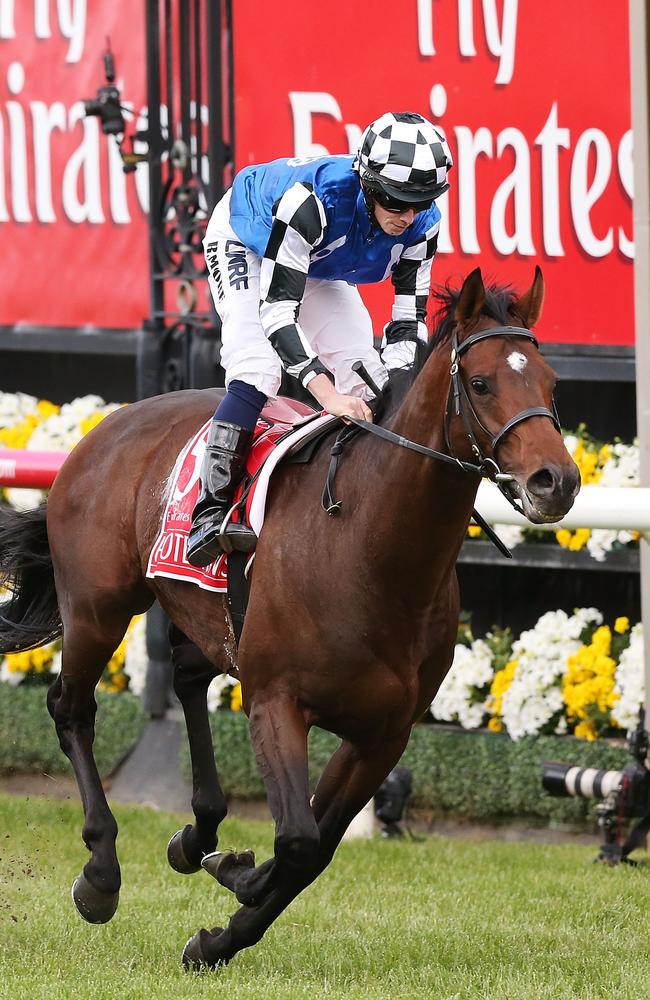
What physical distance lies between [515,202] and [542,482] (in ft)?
12.8

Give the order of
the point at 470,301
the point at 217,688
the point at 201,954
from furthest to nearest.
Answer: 1. the point at 217,688
2. the point at 201,954
3. the point at 470,301

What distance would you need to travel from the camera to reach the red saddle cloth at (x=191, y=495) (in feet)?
15.3

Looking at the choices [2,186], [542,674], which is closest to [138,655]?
[542,674]

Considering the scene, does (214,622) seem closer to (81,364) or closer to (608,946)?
(608,946)

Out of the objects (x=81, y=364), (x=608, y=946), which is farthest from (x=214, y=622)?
(x=81, y=364)

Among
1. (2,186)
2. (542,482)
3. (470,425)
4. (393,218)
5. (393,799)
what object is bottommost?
→ (393,799)

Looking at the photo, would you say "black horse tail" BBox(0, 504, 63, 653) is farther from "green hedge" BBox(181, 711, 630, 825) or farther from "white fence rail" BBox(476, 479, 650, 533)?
"green hedge" BBox(181, 711, 630, 825)

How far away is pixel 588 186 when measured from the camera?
7.09m

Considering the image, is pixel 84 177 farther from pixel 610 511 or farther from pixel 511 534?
pixel 610 511

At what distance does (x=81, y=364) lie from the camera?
9.12 metres

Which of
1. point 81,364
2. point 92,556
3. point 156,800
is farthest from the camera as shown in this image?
point 81,364

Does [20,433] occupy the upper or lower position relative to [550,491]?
lower

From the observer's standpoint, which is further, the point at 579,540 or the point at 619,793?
the point at 579,540

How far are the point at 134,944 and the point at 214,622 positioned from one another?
0.99 metres
